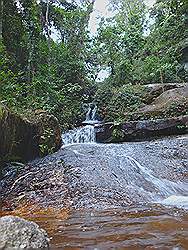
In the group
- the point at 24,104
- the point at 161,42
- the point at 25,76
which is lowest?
the point at 24,104

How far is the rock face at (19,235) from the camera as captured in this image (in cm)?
244

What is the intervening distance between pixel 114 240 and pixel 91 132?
8.52 metres

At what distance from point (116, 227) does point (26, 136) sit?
14.8ft

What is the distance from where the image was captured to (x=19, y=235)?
251 cm

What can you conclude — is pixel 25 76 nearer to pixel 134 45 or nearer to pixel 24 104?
pixel 24 104

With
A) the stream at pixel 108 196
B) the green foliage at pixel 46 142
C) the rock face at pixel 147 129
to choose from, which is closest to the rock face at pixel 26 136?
the green foliage at pixel 46 142

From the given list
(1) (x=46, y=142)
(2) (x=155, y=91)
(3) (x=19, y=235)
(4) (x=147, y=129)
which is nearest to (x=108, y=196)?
(3) (x=19, y=235)

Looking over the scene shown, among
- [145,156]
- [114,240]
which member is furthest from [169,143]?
[114,240]

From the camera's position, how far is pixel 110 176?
5980 millimetres

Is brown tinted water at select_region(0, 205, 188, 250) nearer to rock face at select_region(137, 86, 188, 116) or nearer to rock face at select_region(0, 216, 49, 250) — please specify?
rock face at select_region(0, 216, 49, 250)

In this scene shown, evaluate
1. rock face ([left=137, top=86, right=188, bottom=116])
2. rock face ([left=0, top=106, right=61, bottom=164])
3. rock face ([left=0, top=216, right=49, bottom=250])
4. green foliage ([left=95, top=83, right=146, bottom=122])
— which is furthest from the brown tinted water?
green foliage ([left=95, top=83, right=146, bottom=122])

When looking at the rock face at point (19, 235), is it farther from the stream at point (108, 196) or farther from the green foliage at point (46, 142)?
the green foliage at point (46, 142)

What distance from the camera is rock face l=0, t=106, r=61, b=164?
6.20 meters

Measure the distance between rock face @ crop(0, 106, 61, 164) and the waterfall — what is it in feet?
7.05
